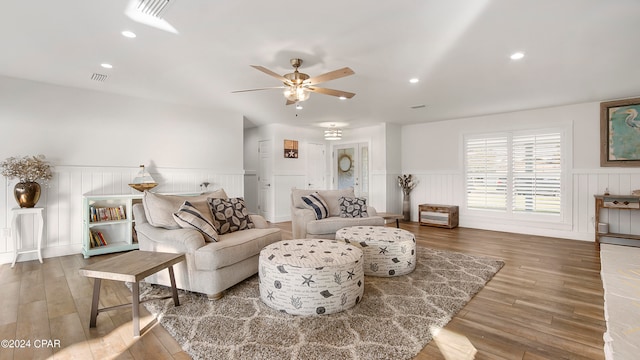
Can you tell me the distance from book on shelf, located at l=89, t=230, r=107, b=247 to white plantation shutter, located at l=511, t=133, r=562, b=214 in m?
7.19

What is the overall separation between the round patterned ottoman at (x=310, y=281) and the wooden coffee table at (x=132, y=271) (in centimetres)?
79

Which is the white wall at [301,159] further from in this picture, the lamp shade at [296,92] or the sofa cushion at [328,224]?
the lamp shade at [296,92]

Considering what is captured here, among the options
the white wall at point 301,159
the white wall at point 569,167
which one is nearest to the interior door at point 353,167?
the white wall at point 301,159

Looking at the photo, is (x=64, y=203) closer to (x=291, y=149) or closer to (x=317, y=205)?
(x=317, y=205)

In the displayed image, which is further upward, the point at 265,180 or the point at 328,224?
the point at 265,180

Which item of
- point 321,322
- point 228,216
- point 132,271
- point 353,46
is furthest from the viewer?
point 228,216

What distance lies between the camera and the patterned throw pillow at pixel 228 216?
336 cm

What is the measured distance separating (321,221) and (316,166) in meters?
3.72

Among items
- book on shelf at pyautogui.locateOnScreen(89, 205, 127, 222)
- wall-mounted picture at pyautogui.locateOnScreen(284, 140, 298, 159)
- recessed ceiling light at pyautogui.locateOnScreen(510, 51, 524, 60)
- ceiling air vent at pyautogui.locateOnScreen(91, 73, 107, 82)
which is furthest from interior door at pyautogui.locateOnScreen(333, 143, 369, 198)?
ceiling air vent at pyautogui.locateOnScreen(91, 73, 107, 82)

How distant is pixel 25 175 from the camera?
12.4 feet

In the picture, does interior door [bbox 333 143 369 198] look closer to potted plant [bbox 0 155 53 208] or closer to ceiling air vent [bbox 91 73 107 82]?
ceiling air vent [bbox 91 73 107 82]

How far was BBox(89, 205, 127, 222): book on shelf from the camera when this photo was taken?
4195mm

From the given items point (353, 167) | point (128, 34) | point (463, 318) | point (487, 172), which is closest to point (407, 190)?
point (353, 167)

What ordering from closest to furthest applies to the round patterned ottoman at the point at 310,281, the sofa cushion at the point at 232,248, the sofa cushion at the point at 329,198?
the round patterned ottoman at the point at 310,281 → the sofa cushion at the point at 232,248 → the sofa cushion at the point at 329,198
